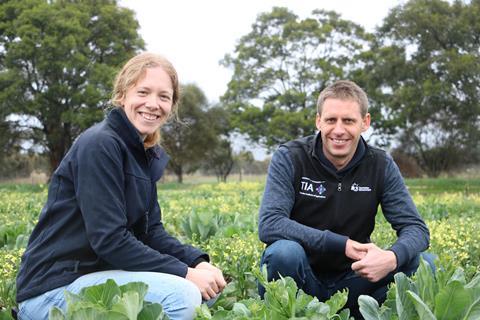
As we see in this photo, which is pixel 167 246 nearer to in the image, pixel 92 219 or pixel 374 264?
pixel 92 219

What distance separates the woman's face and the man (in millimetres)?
918

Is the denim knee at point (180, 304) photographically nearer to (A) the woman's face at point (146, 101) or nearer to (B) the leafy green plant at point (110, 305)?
(B) the leafy green plant at point (110, 305)

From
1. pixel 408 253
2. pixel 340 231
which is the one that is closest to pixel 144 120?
pixel 340 231

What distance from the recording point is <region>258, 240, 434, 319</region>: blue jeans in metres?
3.12

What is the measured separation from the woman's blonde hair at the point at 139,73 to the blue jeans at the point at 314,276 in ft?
3.08

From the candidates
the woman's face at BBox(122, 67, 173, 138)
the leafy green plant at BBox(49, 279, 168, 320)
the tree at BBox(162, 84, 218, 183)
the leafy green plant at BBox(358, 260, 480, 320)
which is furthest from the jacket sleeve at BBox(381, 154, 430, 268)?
the tree at BBox(162, 84, 218, 183)

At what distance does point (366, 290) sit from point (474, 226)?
2428 mm

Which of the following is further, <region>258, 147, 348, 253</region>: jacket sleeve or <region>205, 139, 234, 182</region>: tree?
<region>205, 139, 234, 182</region>: tree

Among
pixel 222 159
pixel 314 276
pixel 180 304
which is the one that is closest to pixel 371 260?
pixel 314 276

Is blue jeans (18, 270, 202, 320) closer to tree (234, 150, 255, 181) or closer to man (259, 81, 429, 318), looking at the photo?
man (259, 81, 429, 318)

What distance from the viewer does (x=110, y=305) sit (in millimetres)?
2291

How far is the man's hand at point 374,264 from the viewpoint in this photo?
9.88ft

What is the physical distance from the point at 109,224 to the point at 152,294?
15.1 inches

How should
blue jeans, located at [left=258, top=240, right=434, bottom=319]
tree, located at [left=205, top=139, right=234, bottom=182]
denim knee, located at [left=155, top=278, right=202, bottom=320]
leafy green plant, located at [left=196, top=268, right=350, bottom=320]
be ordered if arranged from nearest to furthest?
1. leafy green plant, located at [left=196, top=268, right=350, bottom=320]
2. denim knee, located at [left=155, top=278, right=202, bottom=320]
3. blue jeans, located at [left=258, top=240, right=434, bottom=319]
4. tree, located at [left=205, top=139, right=234, bottom=182]
